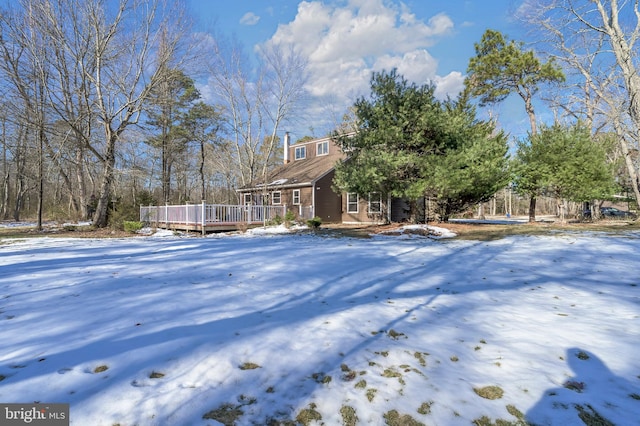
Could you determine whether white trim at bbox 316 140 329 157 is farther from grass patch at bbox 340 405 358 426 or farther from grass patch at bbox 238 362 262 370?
grass patch at bbox 340 405 358 426

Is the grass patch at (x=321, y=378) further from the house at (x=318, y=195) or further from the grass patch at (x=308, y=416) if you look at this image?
the house at (x=318, y=195)

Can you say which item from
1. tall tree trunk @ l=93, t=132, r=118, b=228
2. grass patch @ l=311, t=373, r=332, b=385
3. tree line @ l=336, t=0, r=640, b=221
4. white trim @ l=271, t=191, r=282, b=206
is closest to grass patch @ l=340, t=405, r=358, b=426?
grass patch @ l=311, t=373, r=332, b=385

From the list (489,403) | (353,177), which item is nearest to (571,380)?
(489,403)

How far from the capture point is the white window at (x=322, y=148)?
2331 centimetres

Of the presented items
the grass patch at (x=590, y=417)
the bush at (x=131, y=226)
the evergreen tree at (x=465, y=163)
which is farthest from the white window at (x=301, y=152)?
the grass patch at (x=590, y=417)

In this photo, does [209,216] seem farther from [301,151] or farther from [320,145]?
[301,151]

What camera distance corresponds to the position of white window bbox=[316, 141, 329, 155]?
23312 mm

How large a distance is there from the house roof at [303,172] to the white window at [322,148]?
1.14 ft

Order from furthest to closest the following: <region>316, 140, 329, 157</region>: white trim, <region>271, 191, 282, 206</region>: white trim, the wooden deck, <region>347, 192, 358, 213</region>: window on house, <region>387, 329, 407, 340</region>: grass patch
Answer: <region>316, 140, 329, 157</region>: white trim
<region>271, 191, 282, 206</region>: white trim
<region>347, 192, 358, 213</region>: window on house
the wooden deck
<region>387, 329, 407, 340</region>: grass patch

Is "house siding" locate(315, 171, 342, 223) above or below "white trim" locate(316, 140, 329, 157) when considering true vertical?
below

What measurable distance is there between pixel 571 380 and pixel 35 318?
475 centimetres

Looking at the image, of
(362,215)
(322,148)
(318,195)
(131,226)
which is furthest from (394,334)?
(322,148)

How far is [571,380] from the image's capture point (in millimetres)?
2232

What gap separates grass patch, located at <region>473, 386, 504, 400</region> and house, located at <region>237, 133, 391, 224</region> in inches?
592
